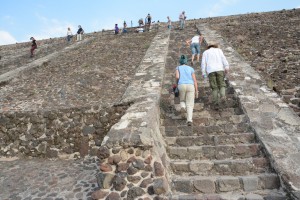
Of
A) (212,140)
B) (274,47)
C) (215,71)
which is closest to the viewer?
(212,140)

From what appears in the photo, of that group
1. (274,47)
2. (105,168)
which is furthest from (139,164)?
(274,47)

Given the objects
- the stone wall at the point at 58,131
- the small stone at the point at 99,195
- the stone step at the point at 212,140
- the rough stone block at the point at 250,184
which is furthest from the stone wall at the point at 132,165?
the stone wall at the point at 58,131

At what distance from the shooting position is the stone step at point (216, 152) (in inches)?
191

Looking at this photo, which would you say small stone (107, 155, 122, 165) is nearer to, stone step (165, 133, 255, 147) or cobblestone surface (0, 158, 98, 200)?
cobblestone surface (0, 158, 98, 200)

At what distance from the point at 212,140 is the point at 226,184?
1048mm

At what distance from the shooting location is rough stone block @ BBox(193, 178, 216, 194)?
4.29m

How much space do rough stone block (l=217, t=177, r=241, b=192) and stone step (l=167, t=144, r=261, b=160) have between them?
606 mm

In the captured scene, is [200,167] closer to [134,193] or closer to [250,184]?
[250,184]

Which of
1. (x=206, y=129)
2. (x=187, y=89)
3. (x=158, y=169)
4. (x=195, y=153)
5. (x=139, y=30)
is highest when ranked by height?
(x=139, y=30)

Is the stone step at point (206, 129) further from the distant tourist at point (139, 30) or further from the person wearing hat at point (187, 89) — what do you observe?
the distant tourist at point (139, 30)

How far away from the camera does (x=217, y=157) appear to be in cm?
487

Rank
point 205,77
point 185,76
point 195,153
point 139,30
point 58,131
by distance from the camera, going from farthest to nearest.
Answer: point 139,30, point 58,131, point 205,77, point 185,76, point 195,153

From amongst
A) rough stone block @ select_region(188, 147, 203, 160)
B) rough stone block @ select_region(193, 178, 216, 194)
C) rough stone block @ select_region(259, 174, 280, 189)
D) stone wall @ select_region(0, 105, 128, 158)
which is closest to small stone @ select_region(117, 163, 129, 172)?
rough stone block @ select_region(193, 178, 216, 194)

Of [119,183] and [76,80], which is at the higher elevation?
[76,80]
